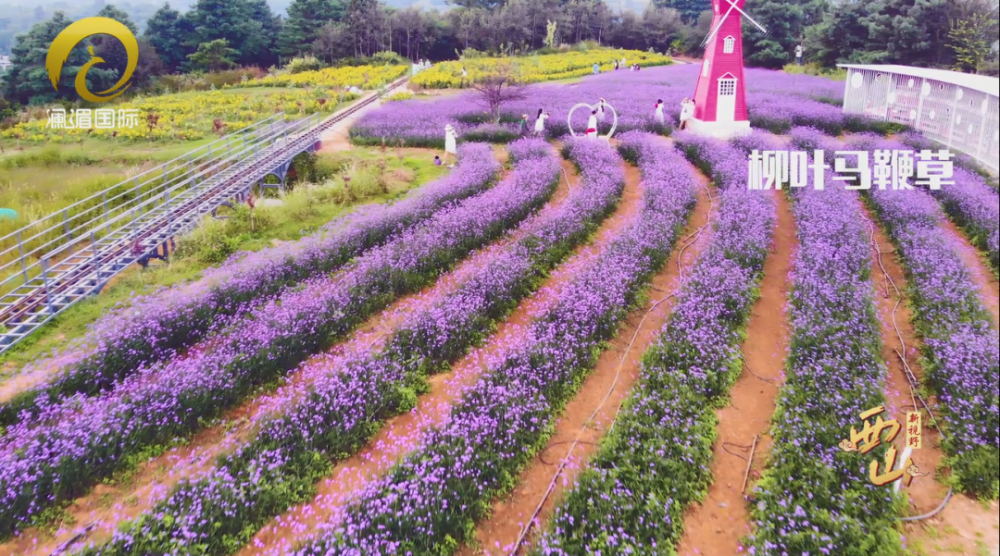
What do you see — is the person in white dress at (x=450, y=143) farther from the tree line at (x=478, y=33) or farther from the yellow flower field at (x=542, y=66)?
the tree line at (x=478, y=33)

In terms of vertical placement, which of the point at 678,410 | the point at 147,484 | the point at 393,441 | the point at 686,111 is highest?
the point at 686,111

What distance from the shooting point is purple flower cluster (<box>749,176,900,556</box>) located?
4121 millimetres

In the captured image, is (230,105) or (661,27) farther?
(230,105)

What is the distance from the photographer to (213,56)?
9.20 meters

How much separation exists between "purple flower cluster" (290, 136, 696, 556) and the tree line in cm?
321

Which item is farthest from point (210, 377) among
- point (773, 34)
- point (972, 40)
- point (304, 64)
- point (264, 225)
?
point (773, 34)

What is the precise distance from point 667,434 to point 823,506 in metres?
1.31

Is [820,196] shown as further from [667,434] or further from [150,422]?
[150,422]

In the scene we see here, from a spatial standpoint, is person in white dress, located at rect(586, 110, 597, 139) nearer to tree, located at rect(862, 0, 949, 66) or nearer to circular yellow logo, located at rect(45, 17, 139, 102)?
tree, located at rect(862, 0, 949, 66)

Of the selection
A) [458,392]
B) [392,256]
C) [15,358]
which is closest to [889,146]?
[458,392]

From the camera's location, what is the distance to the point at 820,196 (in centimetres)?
626

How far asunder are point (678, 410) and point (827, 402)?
1252mm

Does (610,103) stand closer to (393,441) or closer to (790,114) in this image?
(790,114)

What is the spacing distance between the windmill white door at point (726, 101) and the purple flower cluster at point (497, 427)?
83.2 inches
